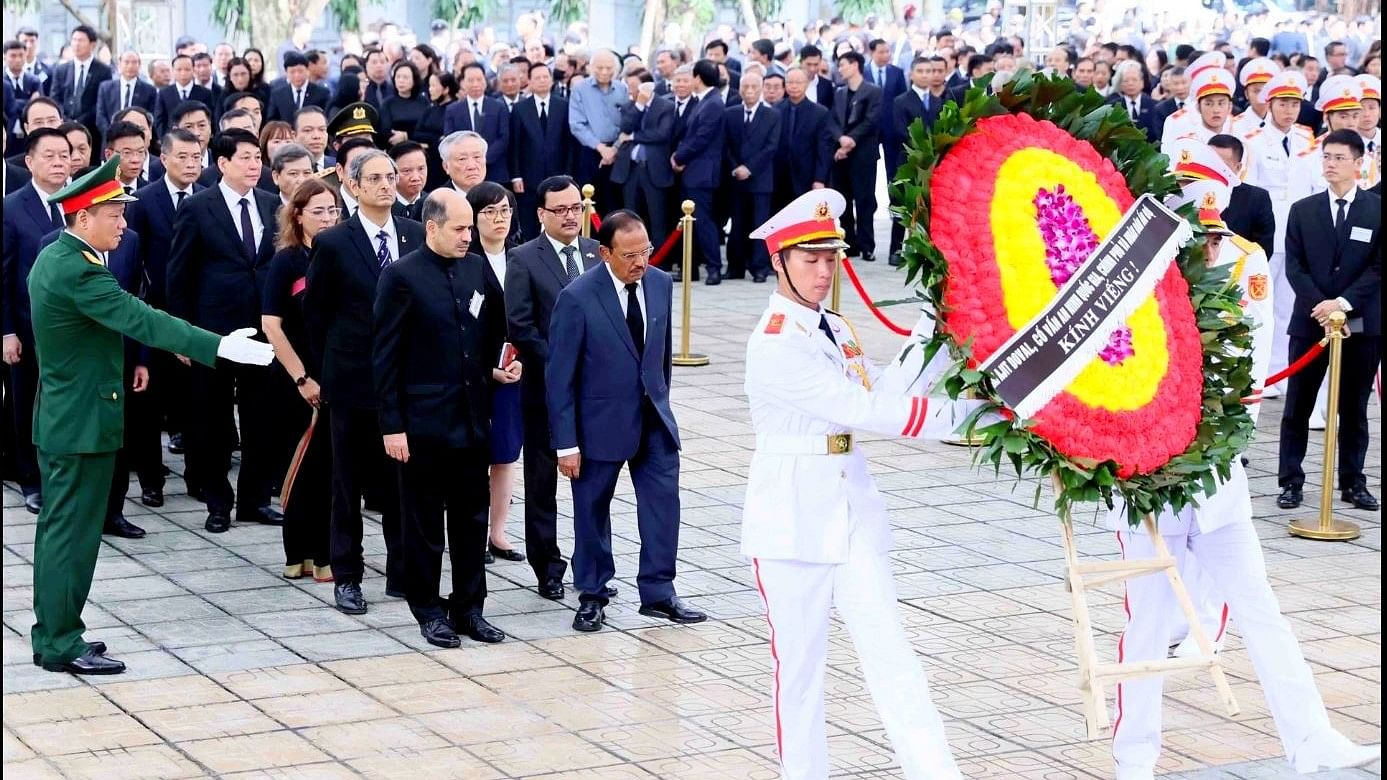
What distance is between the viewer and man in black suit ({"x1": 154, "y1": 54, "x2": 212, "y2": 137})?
69.5ft

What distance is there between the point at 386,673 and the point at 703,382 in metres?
6.63

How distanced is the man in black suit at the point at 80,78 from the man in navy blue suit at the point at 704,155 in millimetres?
7981

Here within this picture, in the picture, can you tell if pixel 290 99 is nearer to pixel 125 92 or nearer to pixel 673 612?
pixel 125 92

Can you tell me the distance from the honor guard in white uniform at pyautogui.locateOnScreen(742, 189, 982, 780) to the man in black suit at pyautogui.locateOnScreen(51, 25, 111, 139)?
719 inches

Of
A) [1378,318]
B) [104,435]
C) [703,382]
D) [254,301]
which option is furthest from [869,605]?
[703,382]

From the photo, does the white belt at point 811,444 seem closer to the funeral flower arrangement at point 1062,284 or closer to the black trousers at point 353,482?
the funeral flower arrangement at point 1062,284

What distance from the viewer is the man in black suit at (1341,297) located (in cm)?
1072

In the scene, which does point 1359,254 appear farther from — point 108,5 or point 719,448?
point 108,5

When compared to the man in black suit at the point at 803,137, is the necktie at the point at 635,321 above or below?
below

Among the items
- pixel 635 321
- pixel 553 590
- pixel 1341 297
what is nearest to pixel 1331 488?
pixel 1341 297

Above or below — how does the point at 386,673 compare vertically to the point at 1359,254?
below

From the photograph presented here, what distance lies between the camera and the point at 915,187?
5777 millimetres

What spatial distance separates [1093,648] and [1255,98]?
1131cm

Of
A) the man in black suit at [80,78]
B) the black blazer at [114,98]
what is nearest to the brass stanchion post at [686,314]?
the black blazer at [114,98]
